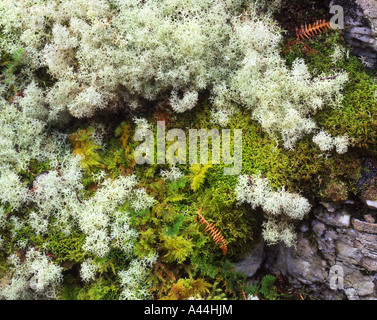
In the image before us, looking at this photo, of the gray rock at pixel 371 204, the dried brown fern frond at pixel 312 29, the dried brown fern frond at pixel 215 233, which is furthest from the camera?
the dried brown fern frond at pixel 312 29

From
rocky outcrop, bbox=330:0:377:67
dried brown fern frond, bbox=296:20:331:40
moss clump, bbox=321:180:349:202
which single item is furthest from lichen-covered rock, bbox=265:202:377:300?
dried brown fern frond, bbox=296:20:331:40

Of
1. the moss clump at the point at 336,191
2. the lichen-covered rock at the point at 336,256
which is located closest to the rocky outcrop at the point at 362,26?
the moss clump at the point at 336,191

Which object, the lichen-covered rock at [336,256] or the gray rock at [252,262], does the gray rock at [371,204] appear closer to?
the lichen-covered rock at [336,256]

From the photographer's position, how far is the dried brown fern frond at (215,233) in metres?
3.40

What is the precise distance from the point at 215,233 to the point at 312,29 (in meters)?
2.85

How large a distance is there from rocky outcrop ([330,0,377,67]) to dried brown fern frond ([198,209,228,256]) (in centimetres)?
279

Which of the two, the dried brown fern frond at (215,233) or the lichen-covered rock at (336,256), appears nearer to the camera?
the lichen-covered rock at (336,256)

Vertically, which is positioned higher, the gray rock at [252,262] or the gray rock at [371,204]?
the gray rock at [371,204]

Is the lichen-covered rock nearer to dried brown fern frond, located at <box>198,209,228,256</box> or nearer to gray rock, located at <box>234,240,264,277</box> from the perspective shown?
gray rock, located at <box>234,240,264,277</box>

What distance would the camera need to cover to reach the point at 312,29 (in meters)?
3.70

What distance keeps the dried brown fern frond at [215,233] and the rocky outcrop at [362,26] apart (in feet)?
9.16

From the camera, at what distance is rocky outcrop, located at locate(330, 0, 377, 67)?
11.3 feet

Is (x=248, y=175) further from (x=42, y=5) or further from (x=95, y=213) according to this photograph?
(x=42, y=5)

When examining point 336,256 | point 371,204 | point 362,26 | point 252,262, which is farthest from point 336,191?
point 362,26
